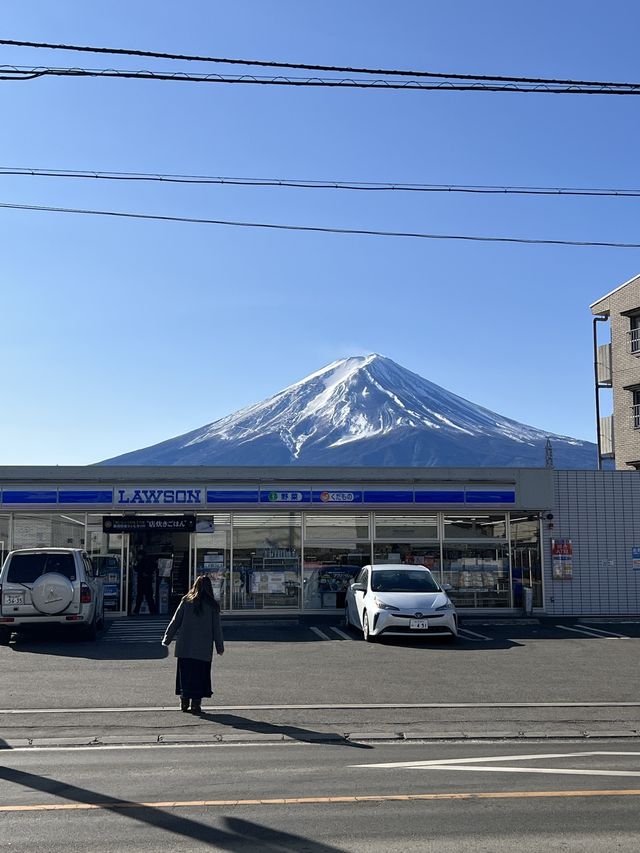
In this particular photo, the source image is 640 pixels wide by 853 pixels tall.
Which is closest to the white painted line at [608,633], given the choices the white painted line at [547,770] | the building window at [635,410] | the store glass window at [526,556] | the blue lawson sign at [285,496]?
the store glass window at [526,556]

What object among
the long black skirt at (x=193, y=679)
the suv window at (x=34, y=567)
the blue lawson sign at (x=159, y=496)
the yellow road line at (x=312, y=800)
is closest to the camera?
the yellow road line at (x=312, y=800)

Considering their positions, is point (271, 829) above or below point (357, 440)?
below

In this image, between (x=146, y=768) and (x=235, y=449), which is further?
(x=235, y=449)

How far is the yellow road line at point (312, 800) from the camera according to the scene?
6.64 metres

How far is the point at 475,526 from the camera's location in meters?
24.7

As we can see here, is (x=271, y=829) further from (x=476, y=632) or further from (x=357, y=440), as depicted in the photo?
(x=357, y=440)

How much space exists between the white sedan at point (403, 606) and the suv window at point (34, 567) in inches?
227

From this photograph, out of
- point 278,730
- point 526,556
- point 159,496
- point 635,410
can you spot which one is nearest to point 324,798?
point 278,730

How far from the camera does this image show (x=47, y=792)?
7129 mm

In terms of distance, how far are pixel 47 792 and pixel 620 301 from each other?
32.4 meters

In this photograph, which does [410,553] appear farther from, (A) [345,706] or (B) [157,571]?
(A) [345,706]

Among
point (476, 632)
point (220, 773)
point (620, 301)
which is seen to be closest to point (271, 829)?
point (220, 773)

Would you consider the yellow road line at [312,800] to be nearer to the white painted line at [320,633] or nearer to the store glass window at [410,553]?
the white painted line at [320,633]

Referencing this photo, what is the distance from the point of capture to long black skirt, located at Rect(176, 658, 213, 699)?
1086 centimetres
